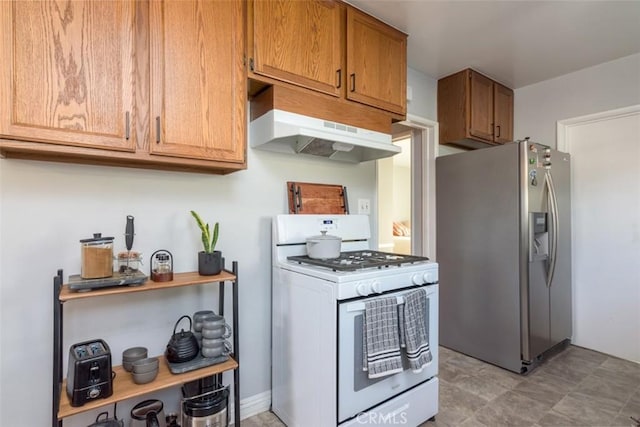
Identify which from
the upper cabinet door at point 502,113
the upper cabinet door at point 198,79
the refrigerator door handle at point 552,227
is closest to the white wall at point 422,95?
the upper cabinet door at point 502,113

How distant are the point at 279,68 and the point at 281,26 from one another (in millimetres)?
227

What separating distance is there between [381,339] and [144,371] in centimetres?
105

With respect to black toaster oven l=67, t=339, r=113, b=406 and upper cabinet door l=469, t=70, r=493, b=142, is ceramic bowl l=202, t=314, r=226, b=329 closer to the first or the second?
black toaster oven l=67, t=339, r=113, b=406

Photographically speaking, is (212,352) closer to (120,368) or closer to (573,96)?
(120,368)

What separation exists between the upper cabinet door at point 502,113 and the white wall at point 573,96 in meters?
0.09

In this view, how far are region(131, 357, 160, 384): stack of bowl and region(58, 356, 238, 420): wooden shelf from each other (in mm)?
17

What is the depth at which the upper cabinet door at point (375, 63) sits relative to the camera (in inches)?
80.7

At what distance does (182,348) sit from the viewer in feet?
5.07

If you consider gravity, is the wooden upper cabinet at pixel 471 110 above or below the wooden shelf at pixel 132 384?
above

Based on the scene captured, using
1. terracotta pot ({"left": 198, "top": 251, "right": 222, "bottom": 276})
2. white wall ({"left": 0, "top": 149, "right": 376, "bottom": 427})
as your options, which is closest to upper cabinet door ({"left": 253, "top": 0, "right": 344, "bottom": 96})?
white wall ({"left": 0, "top": 149, "right": 376, "bottom": 427})

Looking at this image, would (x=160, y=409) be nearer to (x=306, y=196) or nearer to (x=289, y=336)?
(x=289, y=336)

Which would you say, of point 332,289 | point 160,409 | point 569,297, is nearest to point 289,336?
point 332,289

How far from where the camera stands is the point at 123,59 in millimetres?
1327

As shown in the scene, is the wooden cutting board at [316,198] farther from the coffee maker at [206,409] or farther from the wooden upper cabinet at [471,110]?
the wooden upper cabinet at [471,110]
